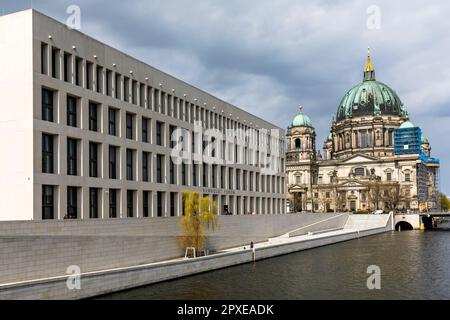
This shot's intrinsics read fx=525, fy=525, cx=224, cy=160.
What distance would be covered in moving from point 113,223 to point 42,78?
1145cm

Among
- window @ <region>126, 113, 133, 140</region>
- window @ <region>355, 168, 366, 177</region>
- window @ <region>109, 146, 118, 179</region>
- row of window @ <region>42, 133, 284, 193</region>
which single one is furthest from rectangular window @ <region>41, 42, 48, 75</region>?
window @ <region>355, 168, 366, 177</region>

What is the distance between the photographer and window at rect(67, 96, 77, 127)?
39781 millimetres

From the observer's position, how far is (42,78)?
120 feet

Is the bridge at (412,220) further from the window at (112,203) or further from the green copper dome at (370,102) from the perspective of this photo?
the window at (112,203)

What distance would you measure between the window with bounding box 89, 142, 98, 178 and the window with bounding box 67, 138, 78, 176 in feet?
5.89

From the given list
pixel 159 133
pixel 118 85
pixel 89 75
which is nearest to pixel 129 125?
pixel 118 85

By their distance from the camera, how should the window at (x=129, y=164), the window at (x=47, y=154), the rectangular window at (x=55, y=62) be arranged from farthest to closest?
the window at (x=129, y=164), the rectangular window at (x=55, y=62), the window at (x=47, y=154)

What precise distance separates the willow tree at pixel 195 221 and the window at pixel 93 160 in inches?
354

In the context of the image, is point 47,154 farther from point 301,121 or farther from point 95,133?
point 301,121

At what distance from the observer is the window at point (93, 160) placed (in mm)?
42188

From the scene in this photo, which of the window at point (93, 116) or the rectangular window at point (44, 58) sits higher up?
the rectangular window at point (44, 58)

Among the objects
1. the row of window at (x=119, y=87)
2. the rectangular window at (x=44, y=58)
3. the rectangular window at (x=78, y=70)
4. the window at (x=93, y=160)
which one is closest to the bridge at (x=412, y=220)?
the row of window at (x=119, y=87)
